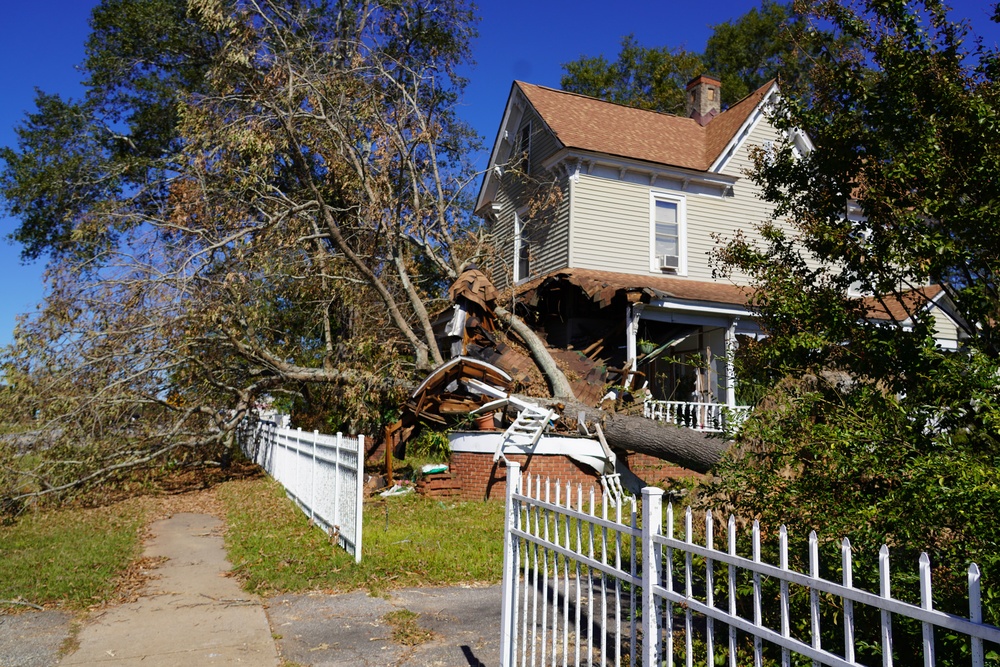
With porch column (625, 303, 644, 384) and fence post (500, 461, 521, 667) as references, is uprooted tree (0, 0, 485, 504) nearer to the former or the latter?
porch column (625, 303, 644, 384)

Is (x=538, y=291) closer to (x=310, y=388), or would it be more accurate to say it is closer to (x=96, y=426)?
(x=310, y=388)

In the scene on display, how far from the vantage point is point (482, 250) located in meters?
18.7

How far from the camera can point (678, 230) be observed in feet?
66.7

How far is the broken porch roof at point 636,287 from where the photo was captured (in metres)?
16.5

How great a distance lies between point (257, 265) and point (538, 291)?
609 cm

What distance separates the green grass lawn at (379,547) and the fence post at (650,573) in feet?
15.4

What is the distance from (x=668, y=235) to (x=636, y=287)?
448 cm

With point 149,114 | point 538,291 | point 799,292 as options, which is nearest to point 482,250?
point 538,291

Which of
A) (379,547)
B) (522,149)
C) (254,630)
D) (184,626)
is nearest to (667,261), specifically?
(522,149)

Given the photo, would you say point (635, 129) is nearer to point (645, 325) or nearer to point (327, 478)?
point (645, 325)

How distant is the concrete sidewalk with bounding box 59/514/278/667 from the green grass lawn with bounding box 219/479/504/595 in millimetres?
399

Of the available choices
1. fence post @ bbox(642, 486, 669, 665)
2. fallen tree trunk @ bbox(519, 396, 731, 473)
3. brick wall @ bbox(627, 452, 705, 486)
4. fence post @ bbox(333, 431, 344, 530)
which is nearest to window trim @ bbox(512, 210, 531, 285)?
brick wall @ bbox(627, 452, 705, 486)

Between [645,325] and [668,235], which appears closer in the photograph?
[645,325]

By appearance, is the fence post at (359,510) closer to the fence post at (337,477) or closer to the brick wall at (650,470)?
the fence post at (337,477)
